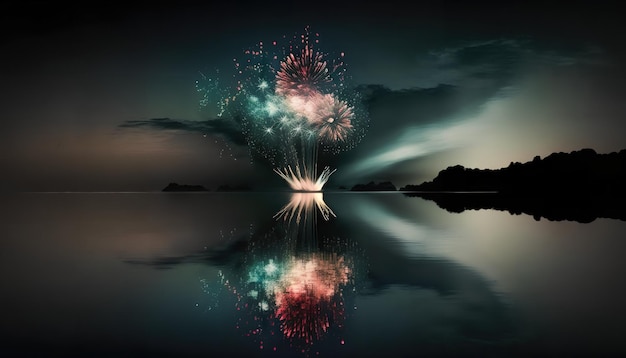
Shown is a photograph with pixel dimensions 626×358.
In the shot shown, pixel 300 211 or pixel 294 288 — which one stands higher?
pixel 300 211

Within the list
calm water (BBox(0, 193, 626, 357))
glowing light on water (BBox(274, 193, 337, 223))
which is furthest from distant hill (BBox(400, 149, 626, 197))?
calm water (BBox(0, 193, 626, 357))

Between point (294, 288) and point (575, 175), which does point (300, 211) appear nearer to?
point (294, 288)

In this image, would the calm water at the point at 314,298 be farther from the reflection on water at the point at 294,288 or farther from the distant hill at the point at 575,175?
the distant hill at the point at 575,175

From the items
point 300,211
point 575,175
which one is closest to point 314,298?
point 300,211

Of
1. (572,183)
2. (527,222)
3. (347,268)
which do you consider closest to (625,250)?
(347,268)

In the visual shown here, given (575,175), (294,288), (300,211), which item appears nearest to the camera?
(294,288)

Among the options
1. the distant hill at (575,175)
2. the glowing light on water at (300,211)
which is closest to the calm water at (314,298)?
the glowing light on water at (300,211)

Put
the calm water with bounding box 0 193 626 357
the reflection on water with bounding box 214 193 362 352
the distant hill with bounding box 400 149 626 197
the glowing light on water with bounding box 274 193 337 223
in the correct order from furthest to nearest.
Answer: the distant hill with bounding box 400 149 626 197, the glowing light on water with bounding box 274 193 337 223, the reflection on water with bounding box 214 193 362 352, the calm water with bounding box 0 193 626 357

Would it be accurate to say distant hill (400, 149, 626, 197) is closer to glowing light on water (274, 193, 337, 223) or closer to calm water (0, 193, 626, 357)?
glowing light on water (274, 193, 337, 223)

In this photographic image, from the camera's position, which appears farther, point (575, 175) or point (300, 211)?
point (575, 175)

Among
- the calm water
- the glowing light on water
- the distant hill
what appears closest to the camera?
the calm water
